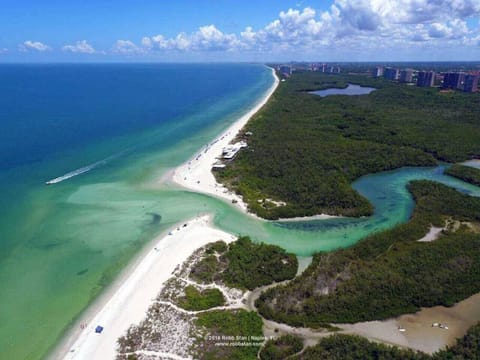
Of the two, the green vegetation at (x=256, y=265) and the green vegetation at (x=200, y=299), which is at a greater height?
the green vegetation at (x=256, y=265)

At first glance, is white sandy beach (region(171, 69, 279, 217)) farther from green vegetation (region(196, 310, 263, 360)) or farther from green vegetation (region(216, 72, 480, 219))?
green vegetation (region(196, 310, 263, 360))

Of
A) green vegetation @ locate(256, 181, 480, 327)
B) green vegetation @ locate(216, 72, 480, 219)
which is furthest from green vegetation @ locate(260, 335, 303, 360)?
green vegetation @ locate(216, 72, 480, 219)

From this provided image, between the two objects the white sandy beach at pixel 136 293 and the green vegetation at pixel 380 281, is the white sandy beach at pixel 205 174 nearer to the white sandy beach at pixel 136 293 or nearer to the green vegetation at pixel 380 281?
the white sandy beach at pixel 136 293

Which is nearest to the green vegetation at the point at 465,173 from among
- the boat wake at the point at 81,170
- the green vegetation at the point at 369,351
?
the green vegetation at the point at 369,351

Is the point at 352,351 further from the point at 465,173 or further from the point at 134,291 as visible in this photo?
the point at 465,173

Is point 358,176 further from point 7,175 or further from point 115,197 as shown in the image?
point 7,175

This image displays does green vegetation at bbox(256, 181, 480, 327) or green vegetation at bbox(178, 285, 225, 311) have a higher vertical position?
green vegetation at bbox(256, 181, 480, 327)

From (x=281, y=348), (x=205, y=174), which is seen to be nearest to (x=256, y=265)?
(x=281, y=348)
